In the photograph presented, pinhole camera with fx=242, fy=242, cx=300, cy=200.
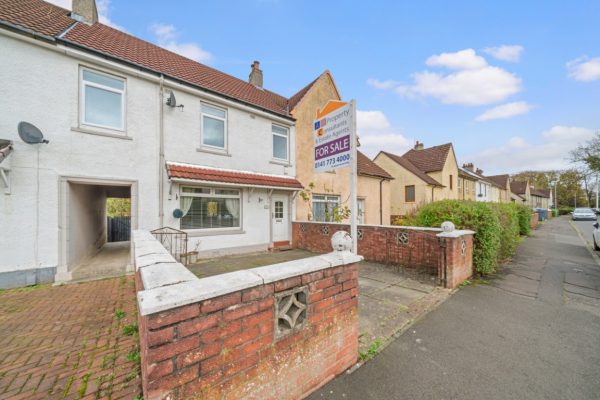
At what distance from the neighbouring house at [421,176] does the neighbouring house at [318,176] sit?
22.5 feet

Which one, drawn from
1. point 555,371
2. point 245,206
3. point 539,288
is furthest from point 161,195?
point 539,288

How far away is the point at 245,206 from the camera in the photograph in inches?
368

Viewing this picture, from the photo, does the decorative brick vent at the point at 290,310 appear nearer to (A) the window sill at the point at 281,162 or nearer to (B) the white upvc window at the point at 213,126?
(B) the white upvc window at the point at 213,126

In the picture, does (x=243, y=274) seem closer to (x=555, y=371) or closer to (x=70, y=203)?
(x=555, y=371)

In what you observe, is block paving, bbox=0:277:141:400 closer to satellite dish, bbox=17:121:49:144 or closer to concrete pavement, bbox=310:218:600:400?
concrete pavement, bbox=310:218:600:400

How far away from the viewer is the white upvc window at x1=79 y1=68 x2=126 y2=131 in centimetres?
643

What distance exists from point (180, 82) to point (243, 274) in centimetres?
821

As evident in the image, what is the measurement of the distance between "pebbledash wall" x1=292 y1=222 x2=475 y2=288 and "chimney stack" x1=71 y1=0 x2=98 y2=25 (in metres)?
11.3

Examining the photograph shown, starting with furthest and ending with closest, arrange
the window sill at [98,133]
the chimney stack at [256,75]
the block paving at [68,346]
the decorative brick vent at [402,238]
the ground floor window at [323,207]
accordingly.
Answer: the chimney stack at [256,75] → the ground floor window at [323,207] → the decorative brick vent at [402,238] → the window sill at [98,133] → the block paving at [68,346]

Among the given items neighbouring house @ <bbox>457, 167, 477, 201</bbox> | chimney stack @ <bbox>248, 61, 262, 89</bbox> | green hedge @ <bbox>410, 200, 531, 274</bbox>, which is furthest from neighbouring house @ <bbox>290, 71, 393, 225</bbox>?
neighbouring house @ <bbox>457, 167, 477, 201</bbox>

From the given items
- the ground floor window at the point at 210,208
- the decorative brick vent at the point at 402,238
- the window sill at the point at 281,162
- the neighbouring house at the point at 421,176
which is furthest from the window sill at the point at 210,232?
the neighbouring house at the point at 421,176

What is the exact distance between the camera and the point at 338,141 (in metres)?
4.30

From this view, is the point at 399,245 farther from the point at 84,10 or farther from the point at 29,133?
the point at 84,10

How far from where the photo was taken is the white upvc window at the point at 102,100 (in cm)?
643
